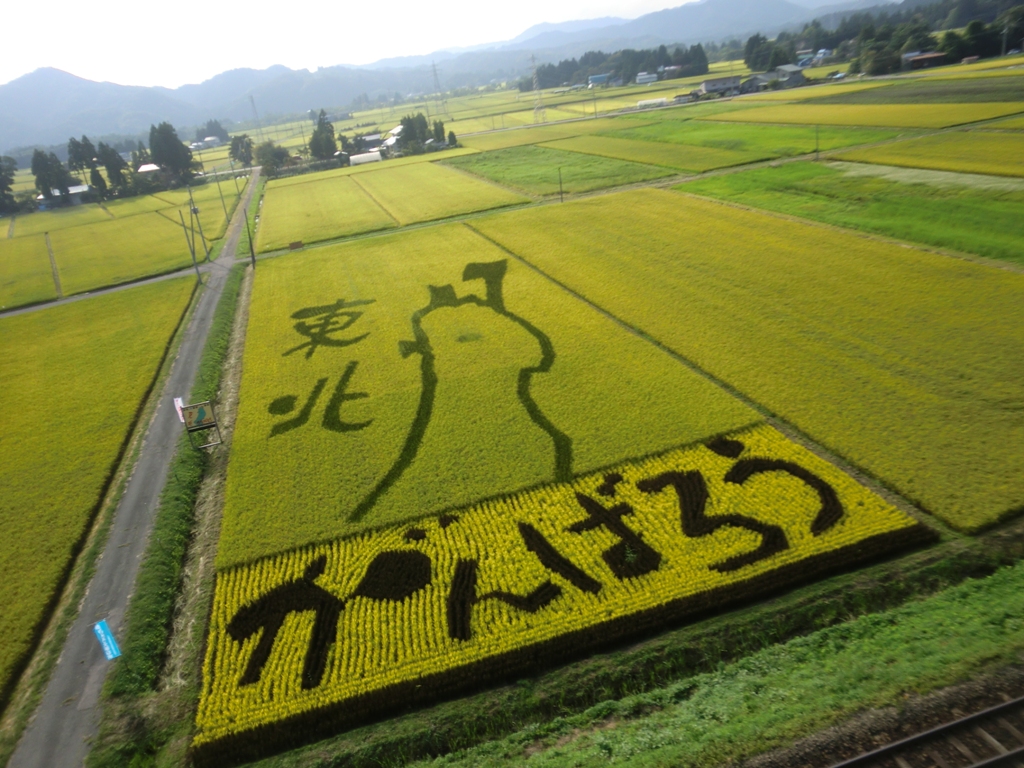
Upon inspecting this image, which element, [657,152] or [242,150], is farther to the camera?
[242,150]

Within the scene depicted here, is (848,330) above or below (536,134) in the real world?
below

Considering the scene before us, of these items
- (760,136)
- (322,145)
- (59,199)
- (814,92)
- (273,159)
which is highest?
(322,145)

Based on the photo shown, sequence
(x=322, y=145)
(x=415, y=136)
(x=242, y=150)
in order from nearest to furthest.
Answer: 1. (x=415, y=136)
2. (x=322, y=145)
3. (x=242, y=150)

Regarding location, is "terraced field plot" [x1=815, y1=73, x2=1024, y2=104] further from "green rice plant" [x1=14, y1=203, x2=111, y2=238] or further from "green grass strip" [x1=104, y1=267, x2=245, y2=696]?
"green rice plant" [x1=14, y1=203, x2=111, y2=238]

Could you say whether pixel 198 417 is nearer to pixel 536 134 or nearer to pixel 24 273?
pixel 24 273

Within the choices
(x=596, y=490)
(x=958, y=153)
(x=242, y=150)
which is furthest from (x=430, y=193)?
(x=242, y=150)

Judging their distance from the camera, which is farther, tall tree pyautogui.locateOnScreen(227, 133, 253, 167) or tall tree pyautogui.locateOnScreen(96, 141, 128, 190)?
tall tree pyautogui.locateOnScreen(227, 133, 253, 167)

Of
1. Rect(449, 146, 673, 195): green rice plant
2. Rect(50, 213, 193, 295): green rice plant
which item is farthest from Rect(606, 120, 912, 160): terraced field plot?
Rect(50, 213, 193, 295): green rice plant

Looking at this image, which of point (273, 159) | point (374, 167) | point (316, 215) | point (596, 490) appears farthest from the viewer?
point (273, 159)
